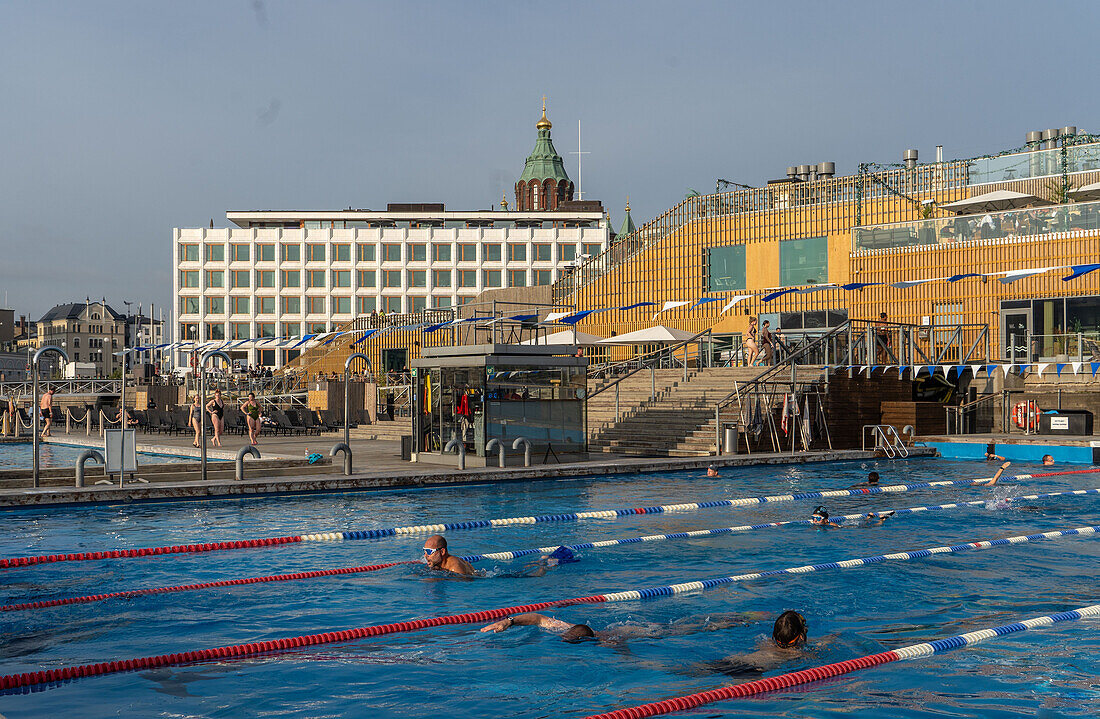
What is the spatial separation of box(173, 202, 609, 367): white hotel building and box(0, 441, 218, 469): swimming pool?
56960 mm

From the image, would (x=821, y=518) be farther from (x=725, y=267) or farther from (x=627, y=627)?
(x=725, y=267)

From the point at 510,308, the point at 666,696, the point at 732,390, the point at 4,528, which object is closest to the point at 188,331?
the point at 510,308

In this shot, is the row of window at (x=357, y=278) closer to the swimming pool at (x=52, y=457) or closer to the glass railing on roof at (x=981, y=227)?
the glass railing on roof at (x=981, y=227)

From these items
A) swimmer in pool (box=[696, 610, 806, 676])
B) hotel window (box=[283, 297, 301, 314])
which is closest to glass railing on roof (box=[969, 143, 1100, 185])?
swimmer in pool (box=[696, 610, 806, 676])

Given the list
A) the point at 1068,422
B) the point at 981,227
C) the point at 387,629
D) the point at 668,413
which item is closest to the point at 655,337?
the point at 668,413

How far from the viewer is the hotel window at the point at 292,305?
90.2 metres

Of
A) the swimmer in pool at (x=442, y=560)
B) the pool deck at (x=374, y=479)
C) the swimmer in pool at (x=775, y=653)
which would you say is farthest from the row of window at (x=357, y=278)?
the swimmer in pool at (x=775, y=653)

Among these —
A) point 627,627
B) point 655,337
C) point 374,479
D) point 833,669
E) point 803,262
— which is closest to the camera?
point 833,669

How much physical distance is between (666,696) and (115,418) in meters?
36.8

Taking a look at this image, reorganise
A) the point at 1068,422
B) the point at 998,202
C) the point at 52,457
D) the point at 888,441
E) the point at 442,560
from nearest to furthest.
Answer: the point at 442,560
the point at 888,441
the point at 1068,422
the point at 52,457
the point at 998,202

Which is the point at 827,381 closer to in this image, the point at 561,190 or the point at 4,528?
the point at 4,528

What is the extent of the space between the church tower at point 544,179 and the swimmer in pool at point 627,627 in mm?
113444

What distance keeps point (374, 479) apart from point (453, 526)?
4.09 metres

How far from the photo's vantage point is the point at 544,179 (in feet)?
403
